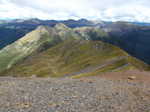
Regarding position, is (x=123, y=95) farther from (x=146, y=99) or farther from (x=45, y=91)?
(x=45, y=91)

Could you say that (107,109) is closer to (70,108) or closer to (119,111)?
(119,111)

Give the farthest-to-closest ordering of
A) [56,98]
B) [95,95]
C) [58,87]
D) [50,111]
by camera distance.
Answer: [58,87], [95,95], [56,98], [50,111]

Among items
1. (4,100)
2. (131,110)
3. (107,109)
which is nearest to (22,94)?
(4,100)

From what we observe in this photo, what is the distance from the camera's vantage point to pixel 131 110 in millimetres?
25922

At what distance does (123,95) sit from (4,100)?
15168mm

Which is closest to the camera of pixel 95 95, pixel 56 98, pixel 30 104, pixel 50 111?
pixel 50 111

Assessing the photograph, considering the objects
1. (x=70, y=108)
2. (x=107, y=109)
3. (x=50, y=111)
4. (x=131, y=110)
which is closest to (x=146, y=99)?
(x=131, y=110)

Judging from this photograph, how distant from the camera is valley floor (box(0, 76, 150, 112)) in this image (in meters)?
26.0

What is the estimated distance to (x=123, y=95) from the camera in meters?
31.8

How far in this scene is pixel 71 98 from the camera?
29609 mm

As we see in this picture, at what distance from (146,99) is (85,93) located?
7943 millimetres

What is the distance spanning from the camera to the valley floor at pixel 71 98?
2595 centimetres

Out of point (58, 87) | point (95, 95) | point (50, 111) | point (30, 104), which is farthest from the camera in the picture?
point (58, 87)

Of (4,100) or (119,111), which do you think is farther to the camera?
(4,100)
